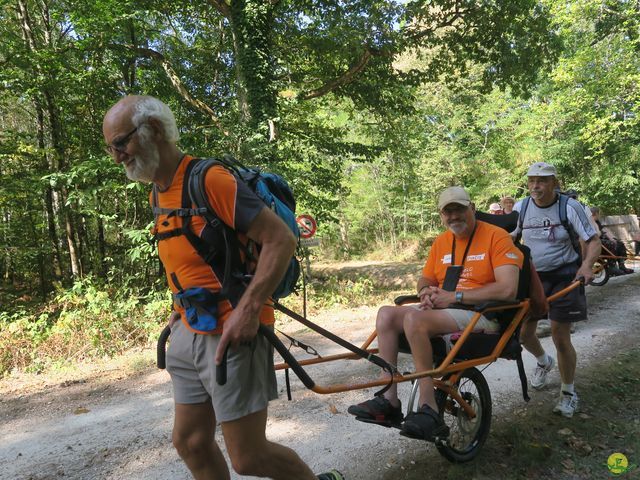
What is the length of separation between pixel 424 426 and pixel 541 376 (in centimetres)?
248

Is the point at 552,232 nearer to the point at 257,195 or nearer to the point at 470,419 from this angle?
the point at 470,419

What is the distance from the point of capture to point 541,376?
4.33 metres

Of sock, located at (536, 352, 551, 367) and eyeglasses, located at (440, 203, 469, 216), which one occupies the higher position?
eyeglasses, located at (440, 203, 469, 216)

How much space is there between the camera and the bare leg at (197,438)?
2.01 metres

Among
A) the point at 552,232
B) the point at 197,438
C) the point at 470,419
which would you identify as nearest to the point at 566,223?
the point at 552,232

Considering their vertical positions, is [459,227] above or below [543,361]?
above

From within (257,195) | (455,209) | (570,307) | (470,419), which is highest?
(257,195)

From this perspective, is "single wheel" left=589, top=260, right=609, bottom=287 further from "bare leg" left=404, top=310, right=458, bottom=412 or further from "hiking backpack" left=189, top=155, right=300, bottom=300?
"hiking backpack" left=189, top=155, right=300, bottom=300

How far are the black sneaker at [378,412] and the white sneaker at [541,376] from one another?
7.49 ft

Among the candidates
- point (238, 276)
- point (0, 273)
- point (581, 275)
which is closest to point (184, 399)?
point (238, 276)

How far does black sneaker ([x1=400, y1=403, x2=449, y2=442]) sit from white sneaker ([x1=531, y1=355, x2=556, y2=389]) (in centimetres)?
221

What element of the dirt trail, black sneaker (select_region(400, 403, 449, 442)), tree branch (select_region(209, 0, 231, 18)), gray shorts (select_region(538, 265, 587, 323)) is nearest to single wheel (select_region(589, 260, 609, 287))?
the dirt trail

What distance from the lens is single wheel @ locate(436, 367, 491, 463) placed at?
3045 mm

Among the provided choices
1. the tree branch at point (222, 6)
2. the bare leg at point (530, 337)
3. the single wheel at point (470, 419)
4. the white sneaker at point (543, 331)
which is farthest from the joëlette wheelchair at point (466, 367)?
the tree branch at point (222, 6)
